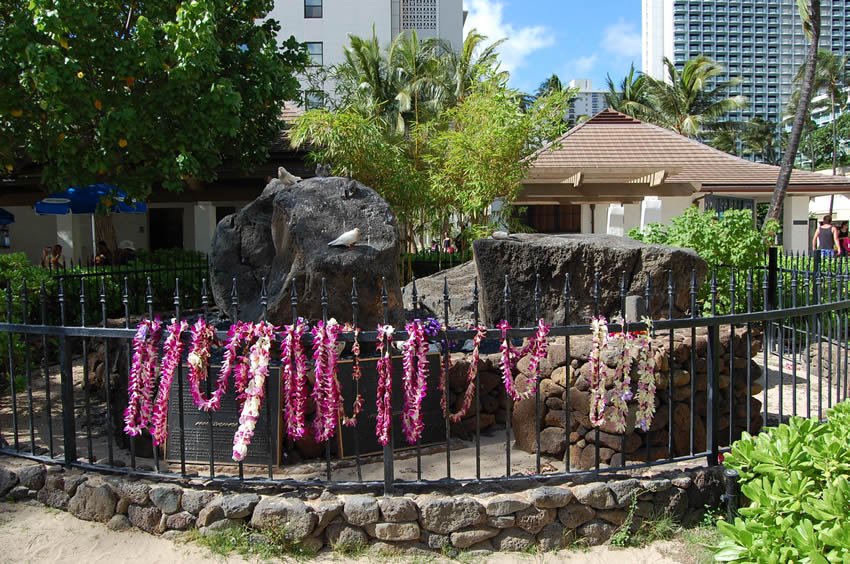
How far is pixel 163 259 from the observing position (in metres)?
12.0

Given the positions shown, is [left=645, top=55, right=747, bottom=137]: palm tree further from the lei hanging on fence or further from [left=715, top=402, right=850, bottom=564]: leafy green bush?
[left=715, top=402, right=850, bottom=564]: leafy green bush

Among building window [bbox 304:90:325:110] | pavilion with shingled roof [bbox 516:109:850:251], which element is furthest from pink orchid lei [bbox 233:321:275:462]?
building window [bbox 304:90:325:110]

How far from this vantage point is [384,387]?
4.01 meters

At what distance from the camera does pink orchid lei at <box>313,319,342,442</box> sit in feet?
12.9

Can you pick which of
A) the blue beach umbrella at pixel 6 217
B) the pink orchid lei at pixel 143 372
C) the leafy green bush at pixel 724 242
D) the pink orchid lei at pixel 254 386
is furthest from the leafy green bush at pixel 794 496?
the blue beach umbrella at pixel 6 217

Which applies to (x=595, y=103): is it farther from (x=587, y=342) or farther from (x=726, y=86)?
(x=587, y=342)

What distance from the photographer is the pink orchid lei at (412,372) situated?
3.95m

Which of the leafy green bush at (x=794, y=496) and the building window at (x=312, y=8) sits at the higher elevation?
the building window at (x=312, y=8)

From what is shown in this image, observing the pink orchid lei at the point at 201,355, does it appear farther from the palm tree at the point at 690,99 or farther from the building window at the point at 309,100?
the palm tree at the point at 690,99

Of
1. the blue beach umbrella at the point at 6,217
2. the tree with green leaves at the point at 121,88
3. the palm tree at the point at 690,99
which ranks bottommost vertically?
the blue beach umbrella at the point at 6,217

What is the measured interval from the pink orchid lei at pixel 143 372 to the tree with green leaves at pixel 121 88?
5.06 meters

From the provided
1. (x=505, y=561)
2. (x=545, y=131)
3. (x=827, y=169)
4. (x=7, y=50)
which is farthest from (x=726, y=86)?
(x=505, y=561)

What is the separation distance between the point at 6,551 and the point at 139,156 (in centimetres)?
641

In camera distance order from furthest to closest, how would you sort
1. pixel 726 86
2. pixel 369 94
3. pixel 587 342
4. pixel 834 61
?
pixel 834 61
pixel 726 86
pixel 369 94
pixel 587 342
